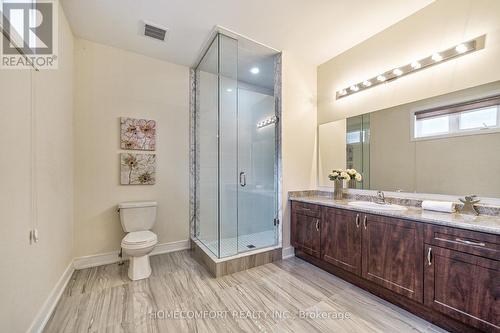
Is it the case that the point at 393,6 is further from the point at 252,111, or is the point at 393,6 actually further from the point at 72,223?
the point at 72,223

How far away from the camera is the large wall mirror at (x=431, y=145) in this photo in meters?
1.76

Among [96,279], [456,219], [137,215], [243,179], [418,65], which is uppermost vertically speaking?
[418,65]

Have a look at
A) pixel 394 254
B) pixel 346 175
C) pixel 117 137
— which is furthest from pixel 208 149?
pixel 394 254

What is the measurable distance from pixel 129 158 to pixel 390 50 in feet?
11.4

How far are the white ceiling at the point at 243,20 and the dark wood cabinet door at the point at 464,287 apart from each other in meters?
2.31

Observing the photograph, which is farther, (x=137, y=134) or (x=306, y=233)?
(x=137, y=134)

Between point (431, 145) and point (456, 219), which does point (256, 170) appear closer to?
point (431, 145)

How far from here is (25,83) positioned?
1429 mm

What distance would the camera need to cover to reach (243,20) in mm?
2285

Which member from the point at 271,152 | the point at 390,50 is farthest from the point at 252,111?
the point at 390,50

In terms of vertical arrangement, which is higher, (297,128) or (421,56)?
(421,56)

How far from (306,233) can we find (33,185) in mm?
2658

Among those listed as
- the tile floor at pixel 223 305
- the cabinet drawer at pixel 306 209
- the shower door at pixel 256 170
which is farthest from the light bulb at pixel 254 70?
the tile floor at pixel 223 305

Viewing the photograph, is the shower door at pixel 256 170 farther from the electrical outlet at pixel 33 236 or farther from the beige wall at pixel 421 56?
the electrical outlet at pixel 33 236
